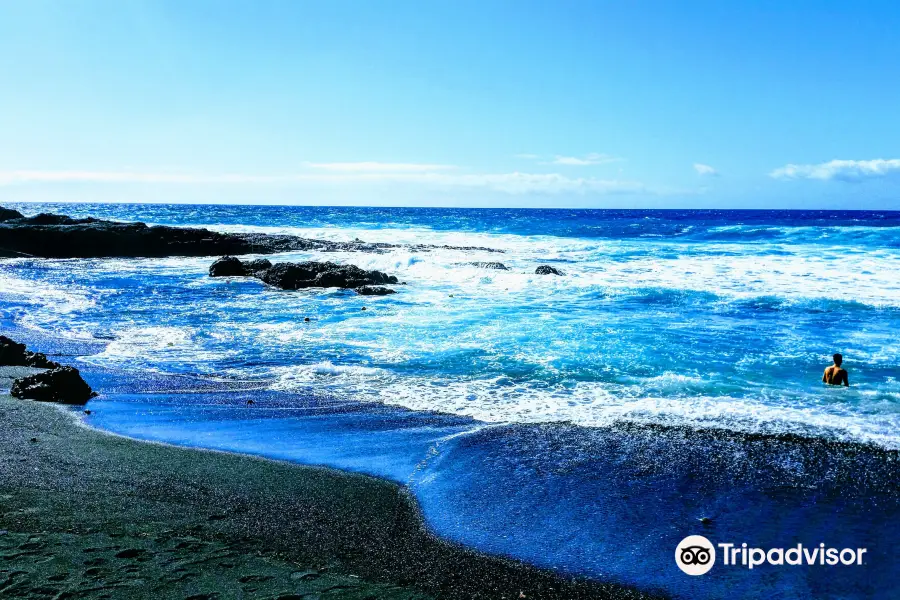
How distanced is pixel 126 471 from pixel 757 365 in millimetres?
10336

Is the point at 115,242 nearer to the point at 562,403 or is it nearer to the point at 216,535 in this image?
the point at 562,403

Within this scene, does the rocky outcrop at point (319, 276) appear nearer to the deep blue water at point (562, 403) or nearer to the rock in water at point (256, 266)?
the deep blue water at point (562, 403)

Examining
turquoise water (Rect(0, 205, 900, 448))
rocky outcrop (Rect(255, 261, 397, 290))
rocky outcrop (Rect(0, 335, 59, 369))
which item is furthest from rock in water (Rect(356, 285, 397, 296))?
rocky outcrop (Rect(0, 335, 59, 369))

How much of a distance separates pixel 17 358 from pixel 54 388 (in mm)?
2901

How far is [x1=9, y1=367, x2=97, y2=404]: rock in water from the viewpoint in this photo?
8773 mm

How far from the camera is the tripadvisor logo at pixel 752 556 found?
4.98 m

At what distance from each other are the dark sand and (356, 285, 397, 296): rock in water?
48.5ft

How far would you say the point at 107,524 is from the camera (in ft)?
17.0

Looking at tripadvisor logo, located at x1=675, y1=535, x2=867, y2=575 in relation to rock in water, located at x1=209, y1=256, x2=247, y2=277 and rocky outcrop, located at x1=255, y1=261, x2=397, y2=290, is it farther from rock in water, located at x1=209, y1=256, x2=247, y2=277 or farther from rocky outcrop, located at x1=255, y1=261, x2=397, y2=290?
rock in water, located at x1=209, y1=256, x2=247, y2=277

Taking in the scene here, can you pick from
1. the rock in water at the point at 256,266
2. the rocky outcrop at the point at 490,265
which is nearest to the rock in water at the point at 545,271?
the rocky outcrop at the point at 490,265

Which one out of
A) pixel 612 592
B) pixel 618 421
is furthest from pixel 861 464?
pixel 612 592

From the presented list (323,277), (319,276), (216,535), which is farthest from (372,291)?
(216,535)

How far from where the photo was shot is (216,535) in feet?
16.8

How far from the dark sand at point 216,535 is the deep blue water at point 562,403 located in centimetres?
42
